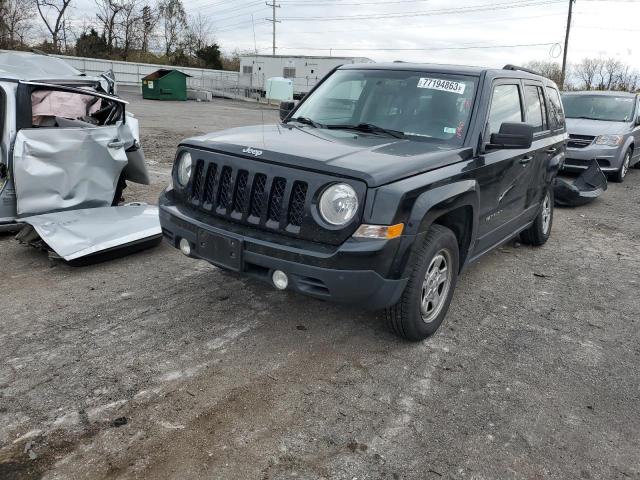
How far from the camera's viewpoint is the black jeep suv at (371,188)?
121 inches

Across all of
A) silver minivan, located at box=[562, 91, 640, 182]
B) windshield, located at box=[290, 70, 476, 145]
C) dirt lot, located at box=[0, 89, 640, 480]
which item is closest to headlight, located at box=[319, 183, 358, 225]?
dirt lot, located at box=[0, 89, 640, 480]

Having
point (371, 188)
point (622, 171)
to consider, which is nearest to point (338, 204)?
point (371, 188)

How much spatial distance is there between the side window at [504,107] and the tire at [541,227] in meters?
1.57

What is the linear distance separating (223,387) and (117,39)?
60049mm

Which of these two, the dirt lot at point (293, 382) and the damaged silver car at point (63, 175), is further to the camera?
the damaged silver car at point (63, 175)

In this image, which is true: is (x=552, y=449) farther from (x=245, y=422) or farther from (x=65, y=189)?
(x=65, y=189)

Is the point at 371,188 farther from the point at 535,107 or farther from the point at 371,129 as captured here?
the point at 535,107

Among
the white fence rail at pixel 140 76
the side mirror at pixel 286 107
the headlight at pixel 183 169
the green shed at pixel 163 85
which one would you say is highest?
the white fence rail at pixel 140 76

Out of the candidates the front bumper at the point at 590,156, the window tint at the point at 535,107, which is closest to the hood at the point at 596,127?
the front bumper at the point at 590,156

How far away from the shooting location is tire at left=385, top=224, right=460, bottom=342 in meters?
3.38

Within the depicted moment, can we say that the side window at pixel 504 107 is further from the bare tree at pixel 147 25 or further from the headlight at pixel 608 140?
the bare tree at pixel 147 25

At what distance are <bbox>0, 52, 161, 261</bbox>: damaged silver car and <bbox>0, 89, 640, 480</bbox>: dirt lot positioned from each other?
11.8 inches

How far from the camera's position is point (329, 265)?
9.96ft

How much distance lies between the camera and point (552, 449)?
2764 millimetres
